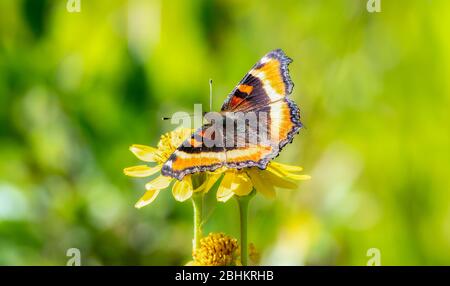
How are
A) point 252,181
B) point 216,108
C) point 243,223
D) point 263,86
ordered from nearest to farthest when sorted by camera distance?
point 243,223, point 252,181, point 263,86, point 216,108

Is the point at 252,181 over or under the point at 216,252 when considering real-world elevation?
over

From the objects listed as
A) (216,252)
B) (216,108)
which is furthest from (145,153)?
(216,108)

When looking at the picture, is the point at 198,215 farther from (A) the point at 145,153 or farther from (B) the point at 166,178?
(A) the point at 145,153

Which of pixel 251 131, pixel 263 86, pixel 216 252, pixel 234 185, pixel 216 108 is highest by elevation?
pixel 216 108

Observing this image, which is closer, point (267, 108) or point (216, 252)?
point (216, 252)

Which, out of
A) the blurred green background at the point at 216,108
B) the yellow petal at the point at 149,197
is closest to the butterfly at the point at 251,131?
the yellow petal at the point at 149,197

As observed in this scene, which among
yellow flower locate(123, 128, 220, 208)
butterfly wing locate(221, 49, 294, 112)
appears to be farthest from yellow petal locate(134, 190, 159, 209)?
butterfly wing locate(221, 49, 294, 112)

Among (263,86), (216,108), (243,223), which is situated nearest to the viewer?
(243,223)
